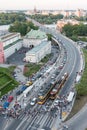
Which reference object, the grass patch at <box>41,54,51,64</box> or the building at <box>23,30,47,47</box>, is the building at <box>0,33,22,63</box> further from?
the grass patch at <box>41,54,51,64</box>

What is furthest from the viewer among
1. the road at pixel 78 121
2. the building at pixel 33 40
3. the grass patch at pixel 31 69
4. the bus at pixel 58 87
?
the building at pixel 33 40

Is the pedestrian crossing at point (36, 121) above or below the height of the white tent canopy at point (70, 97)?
below

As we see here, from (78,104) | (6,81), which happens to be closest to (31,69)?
(6,81)

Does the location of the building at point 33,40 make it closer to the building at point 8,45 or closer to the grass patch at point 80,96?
the building at point 8,45

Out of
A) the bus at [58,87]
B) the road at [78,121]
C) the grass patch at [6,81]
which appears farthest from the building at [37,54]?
the road at [78,121]

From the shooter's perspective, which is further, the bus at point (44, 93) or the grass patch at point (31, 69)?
the grass patch at point (31, 69)

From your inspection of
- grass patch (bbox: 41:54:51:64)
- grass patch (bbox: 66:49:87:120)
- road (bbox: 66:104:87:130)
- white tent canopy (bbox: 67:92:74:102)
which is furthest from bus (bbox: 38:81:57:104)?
grass patch (bbox: 41:54:51:64)

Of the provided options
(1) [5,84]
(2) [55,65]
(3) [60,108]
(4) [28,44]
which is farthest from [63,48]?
(3) [60,108]

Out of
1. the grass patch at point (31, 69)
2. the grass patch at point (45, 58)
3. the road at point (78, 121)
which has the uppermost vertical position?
the road at point (78, 121)

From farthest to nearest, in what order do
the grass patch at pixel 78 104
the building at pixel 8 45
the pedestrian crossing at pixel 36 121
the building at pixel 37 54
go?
the building at pixel 8 45 → the building at pixel 37 54 → the grass patch at pixel 78 104 → the pedestrian crossing at pixel 36 121

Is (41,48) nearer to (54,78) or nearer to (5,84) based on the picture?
(54,78)
